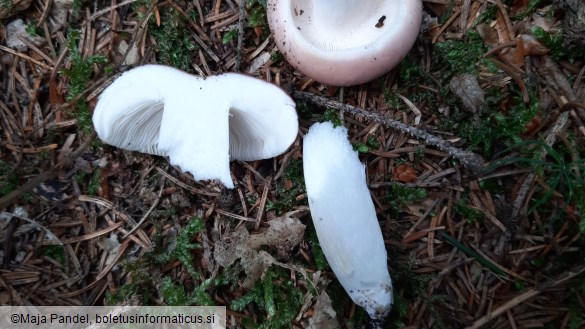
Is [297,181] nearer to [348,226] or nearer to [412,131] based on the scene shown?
[348,226]

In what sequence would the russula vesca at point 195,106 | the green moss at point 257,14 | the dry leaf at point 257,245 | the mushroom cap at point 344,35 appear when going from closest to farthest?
the russula vesca at point 195,106
the mushroom cap at point 344,35
the dry leaf at point 257,245
the green moss at point 257,14

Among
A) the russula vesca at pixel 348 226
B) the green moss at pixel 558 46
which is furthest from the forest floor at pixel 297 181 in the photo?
the russula vesca at pixel 348 226

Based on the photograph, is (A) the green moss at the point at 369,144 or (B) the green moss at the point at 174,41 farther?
(B) the green moss at the point at 174,41

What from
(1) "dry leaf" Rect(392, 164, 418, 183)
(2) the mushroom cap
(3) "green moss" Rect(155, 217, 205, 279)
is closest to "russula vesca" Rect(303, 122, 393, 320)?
(1) "dry leaf" Rect(392, 164, 418, 183)

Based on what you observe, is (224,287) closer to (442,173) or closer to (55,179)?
(55,179)

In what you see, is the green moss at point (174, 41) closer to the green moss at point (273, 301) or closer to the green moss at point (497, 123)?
the green moss at point (273, 301)

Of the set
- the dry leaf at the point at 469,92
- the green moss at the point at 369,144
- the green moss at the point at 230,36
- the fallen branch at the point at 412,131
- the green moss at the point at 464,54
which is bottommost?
the green moss at the point at 369,144

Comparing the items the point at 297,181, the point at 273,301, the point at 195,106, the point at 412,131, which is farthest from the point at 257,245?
the point at 412,131
